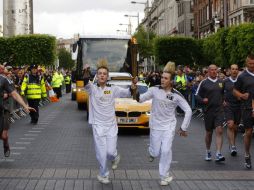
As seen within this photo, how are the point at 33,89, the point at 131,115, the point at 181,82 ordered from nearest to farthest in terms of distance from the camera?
the point at 131,115, the point at 33,89, the point at 181,82

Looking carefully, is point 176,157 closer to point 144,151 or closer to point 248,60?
point 144,151

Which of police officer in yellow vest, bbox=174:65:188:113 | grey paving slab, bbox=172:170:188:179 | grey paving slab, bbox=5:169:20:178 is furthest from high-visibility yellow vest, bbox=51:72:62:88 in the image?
grey paving slab, bbox=172:170:188:179

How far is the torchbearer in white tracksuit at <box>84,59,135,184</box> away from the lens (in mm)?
9891

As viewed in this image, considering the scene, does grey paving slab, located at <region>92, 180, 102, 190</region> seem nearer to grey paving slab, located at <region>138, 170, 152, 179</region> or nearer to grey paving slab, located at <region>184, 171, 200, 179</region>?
grey paving slab, located at <region>138, 170, 152, 179</region>

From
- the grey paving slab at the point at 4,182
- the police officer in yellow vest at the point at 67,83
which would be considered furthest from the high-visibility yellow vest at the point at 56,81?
the grey paving slab at the point at 4,182

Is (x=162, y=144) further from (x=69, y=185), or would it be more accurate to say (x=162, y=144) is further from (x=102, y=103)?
(x=69, y=185)

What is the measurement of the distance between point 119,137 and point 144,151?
11.0 ft

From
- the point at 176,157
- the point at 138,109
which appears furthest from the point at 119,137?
the point at 176,157

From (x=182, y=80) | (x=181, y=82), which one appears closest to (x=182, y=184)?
(x=181, y=82)

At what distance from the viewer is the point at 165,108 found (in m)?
9.98

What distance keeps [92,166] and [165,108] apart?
2.20 metres

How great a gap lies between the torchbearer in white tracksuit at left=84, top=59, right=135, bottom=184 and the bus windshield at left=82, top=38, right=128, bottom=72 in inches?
704

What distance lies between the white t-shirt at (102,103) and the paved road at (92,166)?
926 mm

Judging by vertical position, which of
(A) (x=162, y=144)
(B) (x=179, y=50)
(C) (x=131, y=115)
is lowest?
(C) (x=131, y=115)
